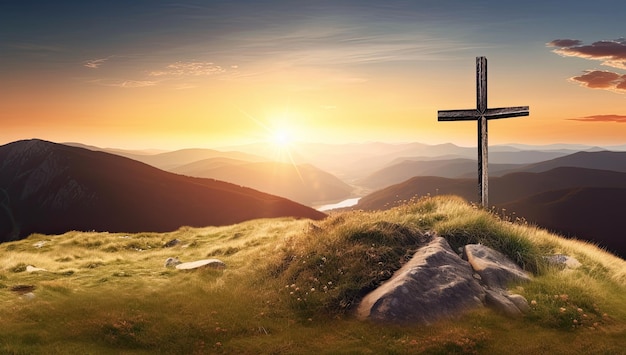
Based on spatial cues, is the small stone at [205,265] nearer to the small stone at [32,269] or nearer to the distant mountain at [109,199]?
the small stone at [32,269]

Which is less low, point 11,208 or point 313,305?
point 313,305

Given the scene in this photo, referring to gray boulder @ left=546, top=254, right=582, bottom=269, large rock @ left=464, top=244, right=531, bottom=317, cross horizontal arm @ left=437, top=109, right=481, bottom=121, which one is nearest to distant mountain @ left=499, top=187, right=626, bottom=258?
cross horizontal arm @ left=437, top=109, right=481, bottom=121

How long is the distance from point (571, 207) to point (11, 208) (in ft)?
530

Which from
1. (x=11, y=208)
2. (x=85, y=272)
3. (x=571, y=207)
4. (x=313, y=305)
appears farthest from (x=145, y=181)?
(x=571, y=207)

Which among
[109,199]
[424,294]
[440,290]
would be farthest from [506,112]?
[109,199]

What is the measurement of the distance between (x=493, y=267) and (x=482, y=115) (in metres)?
9.86

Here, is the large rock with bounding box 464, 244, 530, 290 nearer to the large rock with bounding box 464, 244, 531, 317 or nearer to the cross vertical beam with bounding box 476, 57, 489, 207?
the large rock with bounding box 464, 244, 531, 317

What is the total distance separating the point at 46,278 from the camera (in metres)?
18.4

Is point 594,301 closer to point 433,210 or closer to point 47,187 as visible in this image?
point 433,210

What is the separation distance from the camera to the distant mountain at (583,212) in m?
123

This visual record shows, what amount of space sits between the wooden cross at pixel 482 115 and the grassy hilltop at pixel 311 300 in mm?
1889

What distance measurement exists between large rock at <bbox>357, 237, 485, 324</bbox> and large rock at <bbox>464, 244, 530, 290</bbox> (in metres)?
0.58

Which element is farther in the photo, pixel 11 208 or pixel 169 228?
pixel 11 208

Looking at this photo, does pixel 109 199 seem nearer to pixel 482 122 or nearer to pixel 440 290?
pixel 482 122
